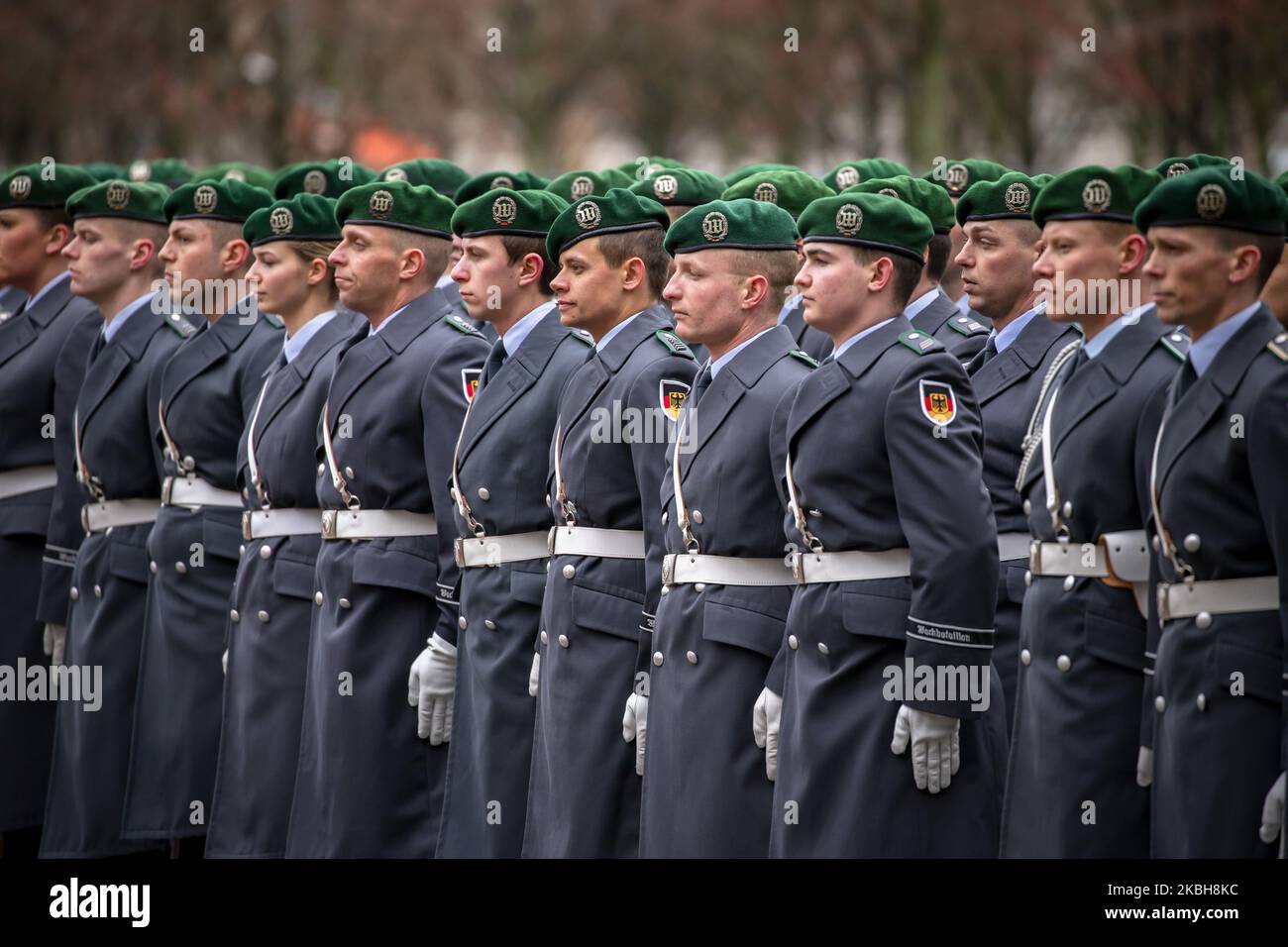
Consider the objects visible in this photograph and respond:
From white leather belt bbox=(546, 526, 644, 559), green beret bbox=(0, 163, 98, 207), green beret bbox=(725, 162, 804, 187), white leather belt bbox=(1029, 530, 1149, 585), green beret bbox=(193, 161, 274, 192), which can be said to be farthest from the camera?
green beret bbox=(193, 161, 274, 192)

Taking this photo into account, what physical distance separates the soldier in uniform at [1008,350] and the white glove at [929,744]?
105cm

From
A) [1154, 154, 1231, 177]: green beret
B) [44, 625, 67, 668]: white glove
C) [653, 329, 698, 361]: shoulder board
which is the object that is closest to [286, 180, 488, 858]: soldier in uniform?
[653, 329, 698, 361]: shoulder board

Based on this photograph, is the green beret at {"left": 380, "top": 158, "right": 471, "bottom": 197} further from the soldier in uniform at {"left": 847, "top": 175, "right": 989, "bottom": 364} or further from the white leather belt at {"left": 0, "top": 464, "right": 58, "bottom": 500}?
the soldier in uniform at {"left": 847, "top": 175, "right": 989, "bottom": 364}

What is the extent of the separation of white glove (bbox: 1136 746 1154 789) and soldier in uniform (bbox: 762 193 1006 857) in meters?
0.48

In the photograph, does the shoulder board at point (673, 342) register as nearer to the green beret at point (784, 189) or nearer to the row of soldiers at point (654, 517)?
the row of soldiers at point (654, 517)

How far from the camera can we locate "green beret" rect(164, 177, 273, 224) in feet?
30.9

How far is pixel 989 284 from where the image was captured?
7.98 meters

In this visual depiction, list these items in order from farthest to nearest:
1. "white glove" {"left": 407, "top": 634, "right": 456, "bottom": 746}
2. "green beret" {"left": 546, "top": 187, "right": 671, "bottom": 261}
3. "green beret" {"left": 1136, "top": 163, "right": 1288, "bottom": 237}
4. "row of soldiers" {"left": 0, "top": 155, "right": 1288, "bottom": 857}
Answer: "white glove" {"left": 407, "top": 634, "right": 456, "bottom": 746}
"green beret" {"left": 546, "top": 187, "right": 671, "bottom": 261}
"row of soldiers" {"left": 0, "top": 155, "right": 1288, "bottom": 857}
"green beret" {"left": 1136, "top": 163, "right": 1288, "bottom": 237}

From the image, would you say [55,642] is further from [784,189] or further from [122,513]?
[784,189]

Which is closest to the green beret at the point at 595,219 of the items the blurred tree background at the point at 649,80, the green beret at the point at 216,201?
the green beret at the point at 216,201

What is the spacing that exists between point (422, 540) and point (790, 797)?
213 cm

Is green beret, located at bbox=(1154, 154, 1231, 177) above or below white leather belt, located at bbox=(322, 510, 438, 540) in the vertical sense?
above
